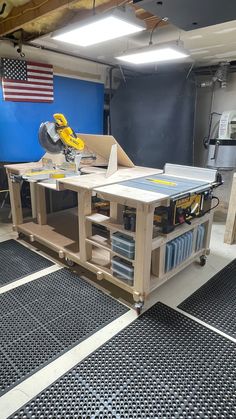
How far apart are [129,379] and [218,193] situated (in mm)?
4166

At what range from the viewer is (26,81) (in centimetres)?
417

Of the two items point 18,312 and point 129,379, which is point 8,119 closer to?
point 18,312

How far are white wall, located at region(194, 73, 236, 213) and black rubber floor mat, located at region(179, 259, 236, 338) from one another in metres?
2.53

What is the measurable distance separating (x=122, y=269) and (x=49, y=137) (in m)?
1.63

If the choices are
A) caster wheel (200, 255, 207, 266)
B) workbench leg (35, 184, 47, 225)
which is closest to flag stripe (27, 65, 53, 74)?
workbench leg (35, 184, 47, 225)

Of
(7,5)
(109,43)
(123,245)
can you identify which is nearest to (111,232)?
(123,245)

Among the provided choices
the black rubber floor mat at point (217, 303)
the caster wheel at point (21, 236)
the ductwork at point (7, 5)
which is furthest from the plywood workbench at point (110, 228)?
the ductwork at point (7, 5)

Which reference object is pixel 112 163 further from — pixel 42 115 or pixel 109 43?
pixel 42 115

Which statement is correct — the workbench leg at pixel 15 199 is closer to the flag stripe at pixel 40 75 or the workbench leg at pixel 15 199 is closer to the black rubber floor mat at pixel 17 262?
the black rubber floor mat at pixel 17 262

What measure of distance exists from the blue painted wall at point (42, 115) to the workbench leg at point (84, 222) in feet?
8.15

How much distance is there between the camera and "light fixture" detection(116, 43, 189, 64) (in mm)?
2576

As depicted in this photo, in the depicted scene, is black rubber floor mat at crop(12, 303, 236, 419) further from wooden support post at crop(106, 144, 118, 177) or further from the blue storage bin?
wooden support post at crop(106, 144, 118, 177)

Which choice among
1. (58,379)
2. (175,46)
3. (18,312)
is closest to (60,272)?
(18,312)

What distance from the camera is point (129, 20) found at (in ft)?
6.61
